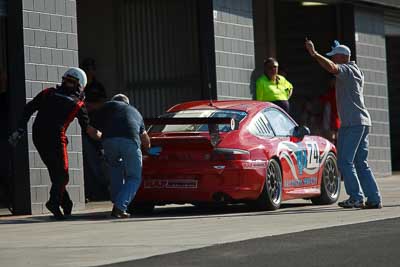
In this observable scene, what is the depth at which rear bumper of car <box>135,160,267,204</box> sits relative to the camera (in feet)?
51.6

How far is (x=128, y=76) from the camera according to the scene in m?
22.5

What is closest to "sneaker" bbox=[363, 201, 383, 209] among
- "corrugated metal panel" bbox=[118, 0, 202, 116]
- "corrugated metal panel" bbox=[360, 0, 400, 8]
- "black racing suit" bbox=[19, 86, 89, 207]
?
"black racing suit" bbox=[19, 86, 89, 207]

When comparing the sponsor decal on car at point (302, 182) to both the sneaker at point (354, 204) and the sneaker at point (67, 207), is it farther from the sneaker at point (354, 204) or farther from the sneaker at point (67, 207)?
the sneaker at point (67, 207)

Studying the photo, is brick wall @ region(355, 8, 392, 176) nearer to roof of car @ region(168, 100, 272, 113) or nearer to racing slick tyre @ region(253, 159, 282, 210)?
roof of car @ region(168, 100, 272, 113)

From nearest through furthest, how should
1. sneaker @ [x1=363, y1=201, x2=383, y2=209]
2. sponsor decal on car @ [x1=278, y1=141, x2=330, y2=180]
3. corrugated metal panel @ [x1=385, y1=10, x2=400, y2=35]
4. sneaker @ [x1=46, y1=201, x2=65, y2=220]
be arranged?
sneaker @ [x1=46, y1=201, x2=65, y2=220], sneaker @ [x1=363, y1=201, x2=383, y2=209], sponsor decal on car @ [x1=278, y1=141, x2=330, y2=180], corrugated metal panel @ [x1=385, y1=10, x2=400, y2=35]

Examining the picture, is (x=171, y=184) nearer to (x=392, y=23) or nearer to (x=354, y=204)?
(x=354, y=204)

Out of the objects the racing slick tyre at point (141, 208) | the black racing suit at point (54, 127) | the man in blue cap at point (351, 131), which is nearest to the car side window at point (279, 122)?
the man in blue cap at point (351, 131)

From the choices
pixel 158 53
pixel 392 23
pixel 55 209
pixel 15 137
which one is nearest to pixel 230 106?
pixel 55 209

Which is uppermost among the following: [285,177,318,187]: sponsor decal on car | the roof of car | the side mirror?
the roof of car

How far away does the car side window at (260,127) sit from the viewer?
16.4 meters

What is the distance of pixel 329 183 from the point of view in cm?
1773

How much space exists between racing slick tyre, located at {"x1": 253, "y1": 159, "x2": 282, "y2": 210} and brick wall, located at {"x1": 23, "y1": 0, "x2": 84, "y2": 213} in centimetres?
285

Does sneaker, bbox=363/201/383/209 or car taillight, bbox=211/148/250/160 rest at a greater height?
car taillight, bbox=211/148/250/160

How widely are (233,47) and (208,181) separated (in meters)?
5.90
